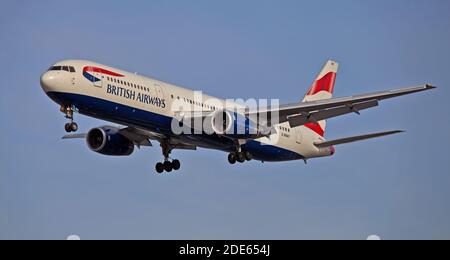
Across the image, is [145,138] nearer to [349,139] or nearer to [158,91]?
[158,91]

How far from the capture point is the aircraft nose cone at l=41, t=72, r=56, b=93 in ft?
173

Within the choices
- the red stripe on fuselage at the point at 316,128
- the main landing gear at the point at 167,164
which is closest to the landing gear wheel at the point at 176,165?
the main landing gear at the point at 167,164

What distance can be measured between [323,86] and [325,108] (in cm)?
1356

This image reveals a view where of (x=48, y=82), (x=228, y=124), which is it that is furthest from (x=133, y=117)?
(x=228, y=124)

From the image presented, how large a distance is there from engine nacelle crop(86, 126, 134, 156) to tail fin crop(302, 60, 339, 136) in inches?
532

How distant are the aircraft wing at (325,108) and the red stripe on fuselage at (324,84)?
1006 centimetres

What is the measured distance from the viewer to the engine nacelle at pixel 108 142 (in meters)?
61.0

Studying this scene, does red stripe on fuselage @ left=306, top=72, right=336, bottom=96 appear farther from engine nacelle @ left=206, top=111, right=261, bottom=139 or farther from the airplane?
engine nacelle @ left=206, top=111, right=261, bottom=139

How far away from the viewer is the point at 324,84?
231 ft

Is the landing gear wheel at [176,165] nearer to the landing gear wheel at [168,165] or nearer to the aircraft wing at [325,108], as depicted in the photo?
the landing gear wheel at [168,165]
